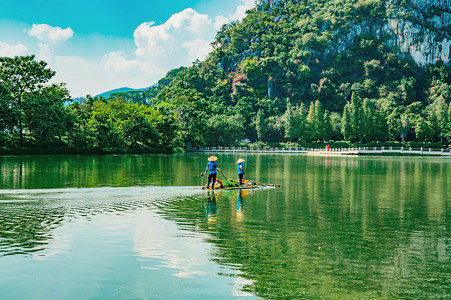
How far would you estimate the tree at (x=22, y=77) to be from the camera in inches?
2911

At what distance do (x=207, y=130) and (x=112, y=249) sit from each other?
4682 inches

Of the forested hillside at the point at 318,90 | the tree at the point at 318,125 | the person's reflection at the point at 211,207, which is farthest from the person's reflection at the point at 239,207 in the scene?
the tree at the point at 318,125

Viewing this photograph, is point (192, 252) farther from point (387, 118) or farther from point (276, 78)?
point (276, 78)

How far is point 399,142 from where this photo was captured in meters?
135

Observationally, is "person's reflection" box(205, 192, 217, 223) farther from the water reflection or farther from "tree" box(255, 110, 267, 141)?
"tree" box(255, 110, 267, 141)

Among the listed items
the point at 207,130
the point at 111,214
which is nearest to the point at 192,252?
the point at 111,214

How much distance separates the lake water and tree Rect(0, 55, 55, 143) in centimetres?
5464

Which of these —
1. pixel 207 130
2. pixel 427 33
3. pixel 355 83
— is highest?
pixel 427 33

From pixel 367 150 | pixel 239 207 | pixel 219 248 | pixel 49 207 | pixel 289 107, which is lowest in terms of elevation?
pixel 219 248

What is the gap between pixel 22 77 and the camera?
76.6m

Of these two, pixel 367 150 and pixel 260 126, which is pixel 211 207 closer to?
pixel 367 150

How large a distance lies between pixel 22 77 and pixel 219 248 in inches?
2843

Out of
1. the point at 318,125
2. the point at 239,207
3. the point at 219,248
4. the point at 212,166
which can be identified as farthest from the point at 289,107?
the point at 219,248

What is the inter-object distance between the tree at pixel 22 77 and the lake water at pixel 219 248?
5464 cm
